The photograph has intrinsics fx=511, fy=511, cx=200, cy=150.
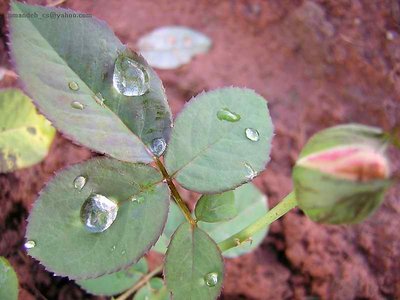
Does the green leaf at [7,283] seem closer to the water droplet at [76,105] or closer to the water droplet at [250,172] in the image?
the water droplet at [76,105]

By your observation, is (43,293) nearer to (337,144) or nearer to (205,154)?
(205,154)

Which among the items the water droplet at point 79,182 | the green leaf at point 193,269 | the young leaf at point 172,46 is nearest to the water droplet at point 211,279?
the green leaf at point 193,269

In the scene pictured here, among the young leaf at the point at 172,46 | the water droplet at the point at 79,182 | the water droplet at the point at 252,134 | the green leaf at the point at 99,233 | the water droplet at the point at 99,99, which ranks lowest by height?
the young leaf at the point at 172,46

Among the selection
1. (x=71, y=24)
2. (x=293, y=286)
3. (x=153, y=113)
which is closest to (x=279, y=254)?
(x=293, y=286)

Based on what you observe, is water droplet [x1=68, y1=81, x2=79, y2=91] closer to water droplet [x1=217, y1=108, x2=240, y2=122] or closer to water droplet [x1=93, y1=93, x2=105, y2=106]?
water droplet [x1=93, y1=93, x2=105, y2=106]

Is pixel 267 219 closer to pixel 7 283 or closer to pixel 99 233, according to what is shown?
pixel 99 233
